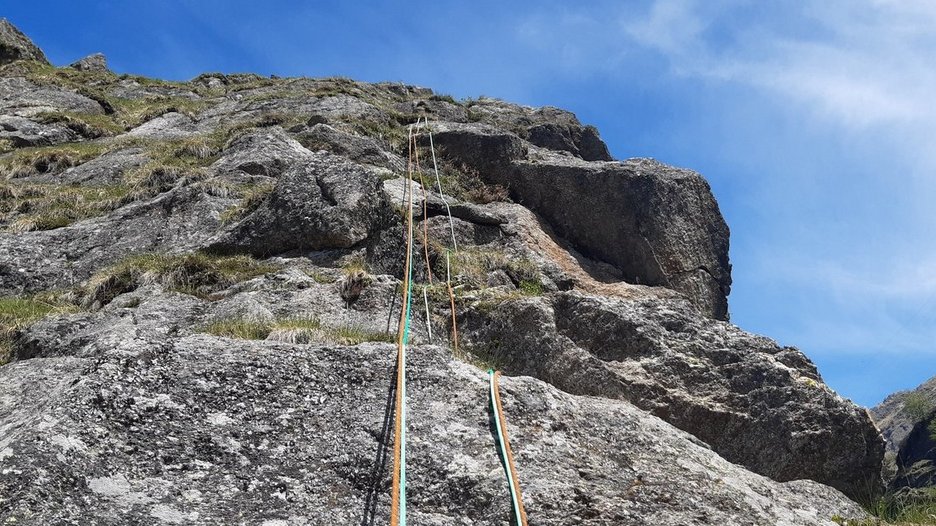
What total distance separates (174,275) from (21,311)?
1.87m

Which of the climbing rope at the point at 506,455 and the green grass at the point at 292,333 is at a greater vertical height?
the green grass at the point at 292,333

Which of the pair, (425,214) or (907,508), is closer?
(907,508)

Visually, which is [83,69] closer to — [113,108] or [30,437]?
[113,108]

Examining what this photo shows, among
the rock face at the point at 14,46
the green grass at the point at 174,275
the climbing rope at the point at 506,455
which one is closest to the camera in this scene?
the climbing rope at the point at 506,455

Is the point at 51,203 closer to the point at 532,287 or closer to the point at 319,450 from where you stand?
the point at 532,287

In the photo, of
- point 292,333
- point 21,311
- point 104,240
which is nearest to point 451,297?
point 292,333

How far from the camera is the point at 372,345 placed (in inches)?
265

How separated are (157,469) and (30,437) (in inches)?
31.9

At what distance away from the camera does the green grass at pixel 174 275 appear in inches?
404

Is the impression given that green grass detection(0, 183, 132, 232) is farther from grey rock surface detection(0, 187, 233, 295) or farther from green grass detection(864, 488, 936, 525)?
green grass detection(864, 488, 936, 525)

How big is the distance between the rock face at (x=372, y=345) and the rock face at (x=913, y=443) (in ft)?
5.01

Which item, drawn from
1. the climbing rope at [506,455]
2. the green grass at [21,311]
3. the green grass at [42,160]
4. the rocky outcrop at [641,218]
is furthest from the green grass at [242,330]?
the green grass at [42,160]

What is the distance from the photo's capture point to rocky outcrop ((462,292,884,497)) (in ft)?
27.5

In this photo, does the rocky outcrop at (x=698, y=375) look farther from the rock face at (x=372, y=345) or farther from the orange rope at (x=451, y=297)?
the orange rope at (x=451, y=297)
